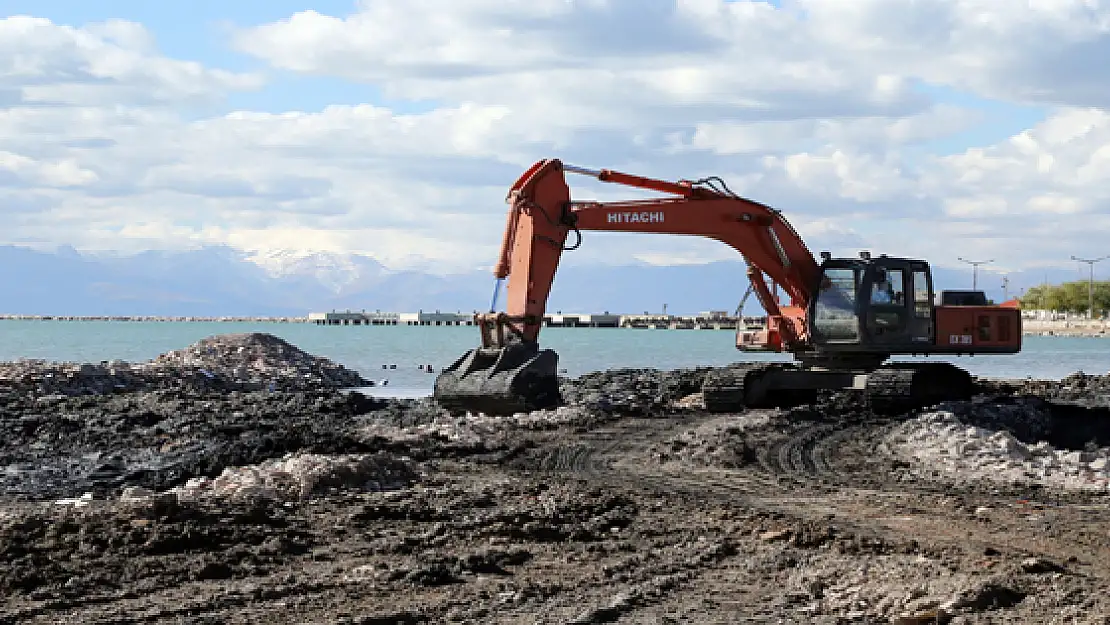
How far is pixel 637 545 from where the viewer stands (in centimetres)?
1124

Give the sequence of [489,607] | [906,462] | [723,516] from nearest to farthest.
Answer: [489,607], [723,516], [906,462]

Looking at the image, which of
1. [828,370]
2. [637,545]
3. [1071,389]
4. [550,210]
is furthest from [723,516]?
[1071,389]

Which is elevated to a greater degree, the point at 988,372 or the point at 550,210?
the point at 550,210

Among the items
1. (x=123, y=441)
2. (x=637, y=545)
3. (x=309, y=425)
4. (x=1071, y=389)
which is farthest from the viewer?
(x=1071, y=389)

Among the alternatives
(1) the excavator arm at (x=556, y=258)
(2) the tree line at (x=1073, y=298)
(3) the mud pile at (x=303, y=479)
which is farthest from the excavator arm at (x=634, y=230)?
(2) the tree line at (x=1073, y=298)

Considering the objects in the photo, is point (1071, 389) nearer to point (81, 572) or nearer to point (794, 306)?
point (794, 306)

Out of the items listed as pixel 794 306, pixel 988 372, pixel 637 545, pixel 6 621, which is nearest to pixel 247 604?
pixel 6 621

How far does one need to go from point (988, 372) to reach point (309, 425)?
35.1 metres

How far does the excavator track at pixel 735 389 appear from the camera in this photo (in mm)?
23594

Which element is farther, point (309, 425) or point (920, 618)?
point (309, 425)

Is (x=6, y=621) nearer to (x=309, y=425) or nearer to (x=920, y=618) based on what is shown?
(x=920, y=618)

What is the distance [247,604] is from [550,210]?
41.2ft

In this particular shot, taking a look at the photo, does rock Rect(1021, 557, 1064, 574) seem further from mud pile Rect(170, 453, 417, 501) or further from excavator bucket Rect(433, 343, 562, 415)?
excavator bucket Rect(433, 343, 562, 415)

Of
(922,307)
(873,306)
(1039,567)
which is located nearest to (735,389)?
(873,306)
